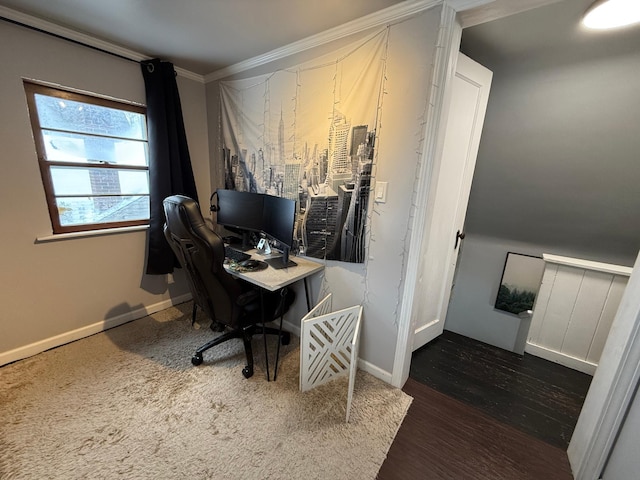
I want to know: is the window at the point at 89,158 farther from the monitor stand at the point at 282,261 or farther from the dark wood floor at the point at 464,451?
the dark wood floor at the point at 464,451

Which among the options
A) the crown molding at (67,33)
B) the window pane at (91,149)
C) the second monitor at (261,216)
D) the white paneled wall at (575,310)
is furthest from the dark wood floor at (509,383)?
the crown molding at (67,33)

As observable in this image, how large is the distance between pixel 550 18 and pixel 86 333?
3740mm

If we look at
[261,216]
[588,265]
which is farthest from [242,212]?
[588,265]

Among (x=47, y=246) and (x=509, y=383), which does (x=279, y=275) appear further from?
(x=509, y=383)

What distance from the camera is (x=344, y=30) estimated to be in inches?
60.2

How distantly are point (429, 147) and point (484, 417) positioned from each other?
162 cm

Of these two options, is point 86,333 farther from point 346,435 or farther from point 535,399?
point 535,399

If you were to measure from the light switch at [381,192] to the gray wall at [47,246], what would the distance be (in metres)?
2.06

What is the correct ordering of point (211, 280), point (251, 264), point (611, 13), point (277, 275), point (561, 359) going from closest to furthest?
point (611, 13)
point (211, 280)
point (277, 275)
point (251, 264)
point (561, 359)

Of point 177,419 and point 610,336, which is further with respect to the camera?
point 177,419

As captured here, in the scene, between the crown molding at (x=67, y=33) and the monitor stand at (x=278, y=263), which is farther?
the monitor stand at (x=278, y=263)

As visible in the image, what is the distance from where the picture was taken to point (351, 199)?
1662 millimetres

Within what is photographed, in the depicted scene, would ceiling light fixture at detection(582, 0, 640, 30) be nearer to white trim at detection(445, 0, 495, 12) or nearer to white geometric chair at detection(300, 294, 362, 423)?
white trim at detection(445, 0, 495, 12)

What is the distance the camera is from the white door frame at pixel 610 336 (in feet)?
3.55
